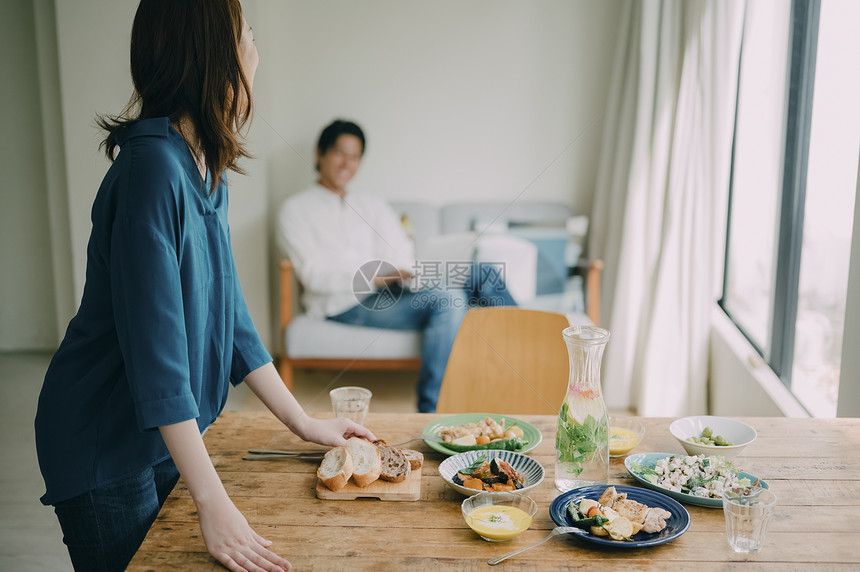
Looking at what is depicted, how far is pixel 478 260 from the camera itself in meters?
3.17

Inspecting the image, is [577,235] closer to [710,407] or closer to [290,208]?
[710,407]

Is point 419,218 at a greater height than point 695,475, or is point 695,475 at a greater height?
point 419,218

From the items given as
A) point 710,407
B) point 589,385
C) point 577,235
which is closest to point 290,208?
point 577,235

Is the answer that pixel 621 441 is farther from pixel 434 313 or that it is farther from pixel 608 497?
pixel 434 313

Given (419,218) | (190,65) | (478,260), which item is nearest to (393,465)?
(190,65)

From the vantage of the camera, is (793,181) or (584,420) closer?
(584,420)

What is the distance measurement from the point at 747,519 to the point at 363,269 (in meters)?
2.31

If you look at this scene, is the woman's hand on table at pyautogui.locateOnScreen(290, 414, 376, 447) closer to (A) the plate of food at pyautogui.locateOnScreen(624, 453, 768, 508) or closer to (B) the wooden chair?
(A) the plate of food at pyautogui.locateOnScreen(624, 453, 768, 508)

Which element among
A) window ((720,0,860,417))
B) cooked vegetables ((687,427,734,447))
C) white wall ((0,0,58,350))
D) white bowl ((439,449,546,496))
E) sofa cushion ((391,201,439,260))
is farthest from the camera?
sofa cushion ((391,201,439,260))

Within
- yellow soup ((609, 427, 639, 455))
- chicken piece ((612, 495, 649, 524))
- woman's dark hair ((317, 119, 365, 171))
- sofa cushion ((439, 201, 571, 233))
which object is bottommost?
yellow soup ((609, 427, 639, 455))

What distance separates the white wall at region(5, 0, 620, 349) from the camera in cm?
355

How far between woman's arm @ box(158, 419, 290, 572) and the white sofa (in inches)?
87.5

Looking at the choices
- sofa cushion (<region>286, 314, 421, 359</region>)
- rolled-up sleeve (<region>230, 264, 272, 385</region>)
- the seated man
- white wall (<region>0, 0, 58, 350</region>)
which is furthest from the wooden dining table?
white wall (<region>0, 0, 58, 350</region>)

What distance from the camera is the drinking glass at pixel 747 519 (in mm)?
940
